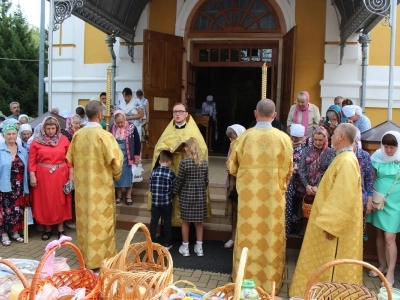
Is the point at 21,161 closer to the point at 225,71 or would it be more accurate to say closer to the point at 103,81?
the point at 103,81

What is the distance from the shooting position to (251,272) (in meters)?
4.06

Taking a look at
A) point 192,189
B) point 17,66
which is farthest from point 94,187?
point 17,66

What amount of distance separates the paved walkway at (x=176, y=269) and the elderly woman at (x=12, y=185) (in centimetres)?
23

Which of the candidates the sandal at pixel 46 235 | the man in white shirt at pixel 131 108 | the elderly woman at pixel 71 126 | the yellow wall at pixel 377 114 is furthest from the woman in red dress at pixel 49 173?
the yellow wall at pixel 377 114

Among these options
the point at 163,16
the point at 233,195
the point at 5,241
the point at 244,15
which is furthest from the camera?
the point at 163,16

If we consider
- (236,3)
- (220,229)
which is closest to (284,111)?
(236,3)

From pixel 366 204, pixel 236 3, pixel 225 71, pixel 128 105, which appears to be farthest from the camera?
pixel 225 71

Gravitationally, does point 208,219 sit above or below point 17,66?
below

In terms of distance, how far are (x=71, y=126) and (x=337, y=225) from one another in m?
4.58

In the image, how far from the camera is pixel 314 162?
4.80 meters

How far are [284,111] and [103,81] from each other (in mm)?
4243

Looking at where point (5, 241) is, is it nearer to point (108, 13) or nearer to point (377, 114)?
point (108, 13)

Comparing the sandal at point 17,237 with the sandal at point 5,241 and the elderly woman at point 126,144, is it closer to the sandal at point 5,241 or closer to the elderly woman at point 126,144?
the sandal at point 5,241

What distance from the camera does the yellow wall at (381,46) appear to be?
8445 millimetres
